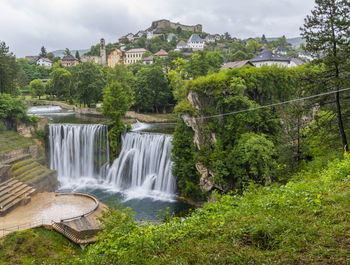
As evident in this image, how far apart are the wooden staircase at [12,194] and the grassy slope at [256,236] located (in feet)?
52.4

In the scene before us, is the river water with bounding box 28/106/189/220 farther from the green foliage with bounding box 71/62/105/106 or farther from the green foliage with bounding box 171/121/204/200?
the green foliage with bounding box 71/62/105/106

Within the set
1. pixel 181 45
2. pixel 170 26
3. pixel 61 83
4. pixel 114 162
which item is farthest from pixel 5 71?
pixel 170 26

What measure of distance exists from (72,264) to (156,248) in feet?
6.22

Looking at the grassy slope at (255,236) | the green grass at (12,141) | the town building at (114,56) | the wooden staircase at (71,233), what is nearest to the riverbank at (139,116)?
the green grass at (12,141)

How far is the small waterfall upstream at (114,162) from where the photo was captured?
81.4ft

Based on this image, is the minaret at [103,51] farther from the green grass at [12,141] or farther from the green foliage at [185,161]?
the green foliage at [185,161]

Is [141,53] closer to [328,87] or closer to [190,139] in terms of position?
[190,139]

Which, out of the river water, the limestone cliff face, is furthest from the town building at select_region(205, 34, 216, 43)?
the limestone cliff face

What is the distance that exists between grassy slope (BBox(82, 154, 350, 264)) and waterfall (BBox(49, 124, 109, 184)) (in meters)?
23.4

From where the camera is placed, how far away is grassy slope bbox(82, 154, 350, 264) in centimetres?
448

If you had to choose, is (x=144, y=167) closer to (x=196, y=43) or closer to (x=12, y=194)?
(x=12, y=194)

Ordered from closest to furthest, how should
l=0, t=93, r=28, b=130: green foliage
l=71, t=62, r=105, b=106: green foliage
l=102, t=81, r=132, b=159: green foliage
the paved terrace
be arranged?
the paved terrace < l=0, t=93, r=28, b=130: green foliage < l=102, t=81, r=132, b=159: green foliage < l=71, t=62, r=105, b=106: green foliage

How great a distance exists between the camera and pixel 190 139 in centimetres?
2233

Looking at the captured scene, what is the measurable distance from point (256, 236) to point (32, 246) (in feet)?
45.2
